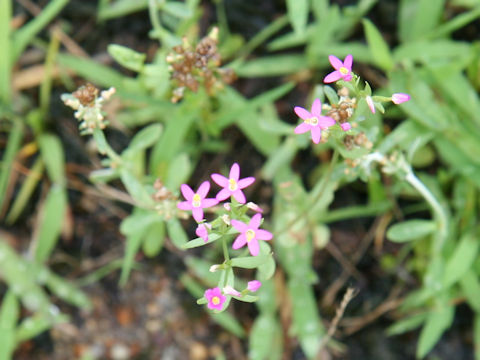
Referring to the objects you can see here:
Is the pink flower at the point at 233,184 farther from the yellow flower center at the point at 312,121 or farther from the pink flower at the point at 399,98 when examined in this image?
the pink flower at the point at 399,98

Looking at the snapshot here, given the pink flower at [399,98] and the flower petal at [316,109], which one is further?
the flower petal at [316,109]

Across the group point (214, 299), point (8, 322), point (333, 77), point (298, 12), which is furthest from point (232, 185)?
point (8, 322)

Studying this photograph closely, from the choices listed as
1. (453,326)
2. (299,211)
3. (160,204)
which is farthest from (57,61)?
(453,326)

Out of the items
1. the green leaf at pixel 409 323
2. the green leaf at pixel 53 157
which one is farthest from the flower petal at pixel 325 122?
the green leaf at pixel 53 157

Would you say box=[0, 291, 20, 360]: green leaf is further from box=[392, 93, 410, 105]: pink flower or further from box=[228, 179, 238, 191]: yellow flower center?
box=[392, 93, 410, 105]: pink flower

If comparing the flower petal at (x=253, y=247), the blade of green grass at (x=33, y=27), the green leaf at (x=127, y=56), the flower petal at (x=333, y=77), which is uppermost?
the blade of green grass at (x=33, y=27)

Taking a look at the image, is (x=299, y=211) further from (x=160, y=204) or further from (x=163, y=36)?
(x=163, y=36)
